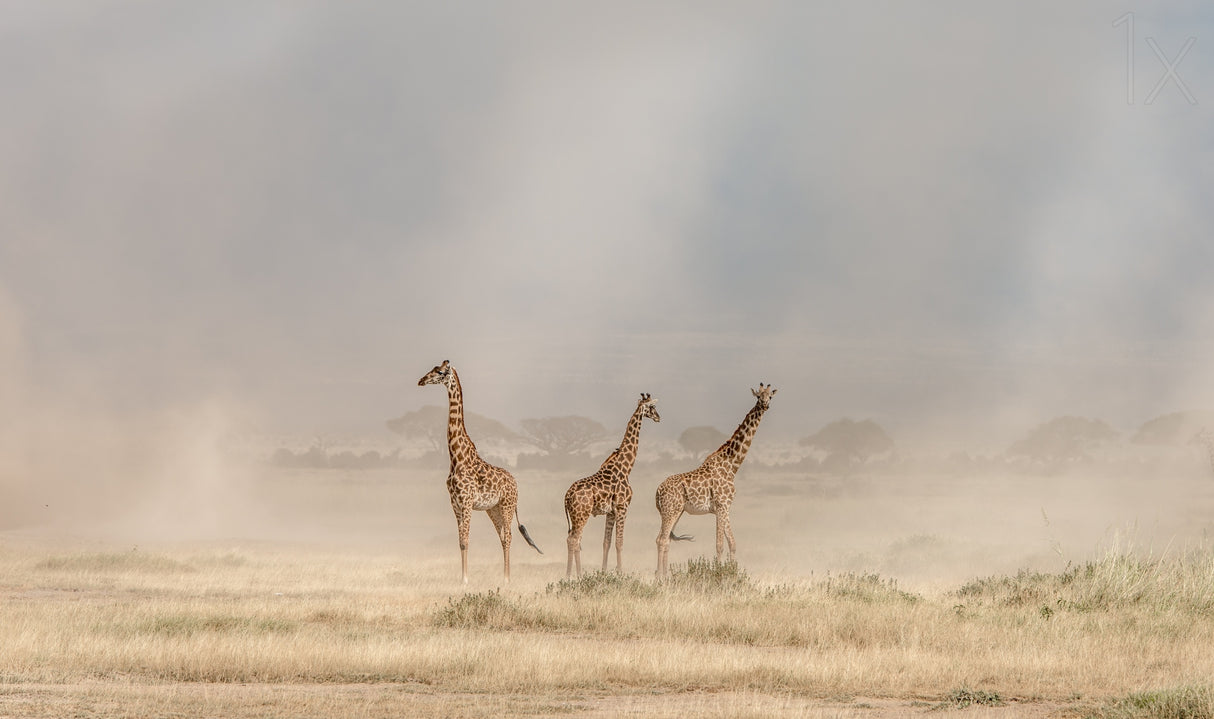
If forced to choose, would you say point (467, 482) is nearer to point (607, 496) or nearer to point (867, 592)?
point (607, 496)

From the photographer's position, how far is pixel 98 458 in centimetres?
8381

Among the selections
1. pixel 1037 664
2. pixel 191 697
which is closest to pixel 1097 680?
pixel 1037 664

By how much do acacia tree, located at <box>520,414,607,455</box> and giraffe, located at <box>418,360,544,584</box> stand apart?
74628mm

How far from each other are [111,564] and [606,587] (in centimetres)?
1490

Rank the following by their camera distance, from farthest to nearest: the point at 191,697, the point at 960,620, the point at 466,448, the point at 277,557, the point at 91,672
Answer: the point at 277,557, the point at 466,448, the point at 960,620, the point at 91,672, the point at 191,697

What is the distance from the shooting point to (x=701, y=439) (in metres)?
102

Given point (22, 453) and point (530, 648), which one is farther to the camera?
point (22, 453)

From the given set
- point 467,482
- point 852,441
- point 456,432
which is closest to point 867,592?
point 467,482

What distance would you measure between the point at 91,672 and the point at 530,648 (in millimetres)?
5052

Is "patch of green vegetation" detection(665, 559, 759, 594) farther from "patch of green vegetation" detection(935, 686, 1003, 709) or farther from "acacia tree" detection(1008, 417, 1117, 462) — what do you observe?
"acacia tree" detection(1008, 417, 1117, 462)

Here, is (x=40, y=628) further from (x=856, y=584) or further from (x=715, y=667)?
(x=856, y=584)

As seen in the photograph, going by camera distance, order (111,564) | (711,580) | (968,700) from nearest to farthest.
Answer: (968,700) < (711,580) < (111,564)

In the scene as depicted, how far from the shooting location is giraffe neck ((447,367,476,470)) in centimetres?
2677

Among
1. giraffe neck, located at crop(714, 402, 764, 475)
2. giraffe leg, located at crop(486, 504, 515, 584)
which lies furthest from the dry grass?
giraffe neck, located at crop(714, 402, 764, 475)
